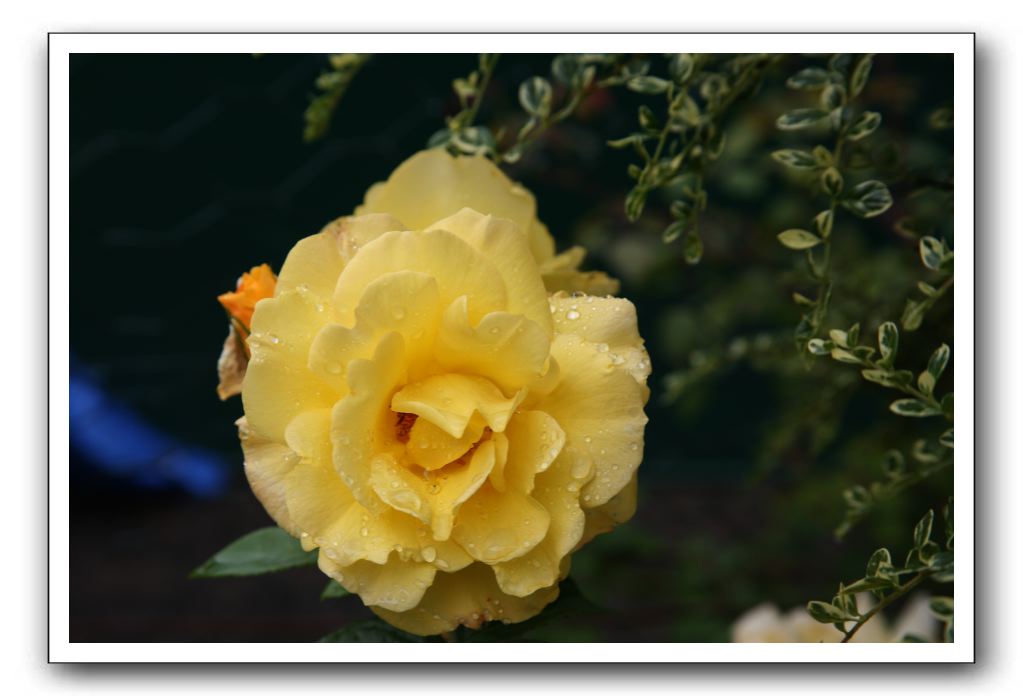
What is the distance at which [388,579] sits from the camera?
50 cm

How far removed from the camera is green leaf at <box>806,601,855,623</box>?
0.56 meters

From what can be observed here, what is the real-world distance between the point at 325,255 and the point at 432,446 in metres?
0.11

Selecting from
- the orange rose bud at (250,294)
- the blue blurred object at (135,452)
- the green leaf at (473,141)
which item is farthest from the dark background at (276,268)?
the orange rose bud at (250,294)

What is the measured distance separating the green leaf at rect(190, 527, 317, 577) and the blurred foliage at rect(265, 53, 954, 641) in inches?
6.0

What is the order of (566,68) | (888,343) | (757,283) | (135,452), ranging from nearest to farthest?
(888,343) < (566,68) < (757,283) < (135,452)

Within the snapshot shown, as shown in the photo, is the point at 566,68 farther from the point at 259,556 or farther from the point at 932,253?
the point at 259,556

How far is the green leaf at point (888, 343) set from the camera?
1.90 feet

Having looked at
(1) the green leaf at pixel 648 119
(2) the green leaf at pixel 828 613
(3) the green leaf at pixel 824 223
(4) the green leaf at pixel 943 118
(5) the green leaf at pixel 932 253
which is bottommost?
(2) the green leaf at pixel 828 613

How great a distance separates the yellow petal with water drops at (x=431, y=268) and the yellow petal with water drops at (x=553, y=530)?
0.08 m

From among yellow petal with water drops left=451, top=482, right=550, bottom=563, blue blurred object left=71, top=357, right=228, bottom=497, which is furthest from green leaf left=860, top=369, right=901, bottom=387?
blue blurred object left=71, top=357, right=228, bottom=497

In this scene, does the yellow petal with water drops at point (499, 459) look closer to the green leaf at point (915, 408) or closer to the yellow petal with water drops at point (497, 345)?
the yellow petal with water drops at point (497, 345)

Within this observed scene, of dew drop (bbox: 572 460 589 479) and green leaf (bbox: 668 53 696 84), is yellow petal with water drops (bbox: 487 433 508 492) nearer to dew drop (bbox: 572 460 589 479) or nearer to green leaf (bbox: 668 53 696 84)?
dew drop (bbox: 572 460 589 479)

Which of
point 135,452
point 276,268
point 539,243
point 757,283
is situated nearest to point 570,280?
point 539,243

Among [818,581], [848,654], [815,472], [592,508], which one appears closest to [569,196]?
[815,472]
